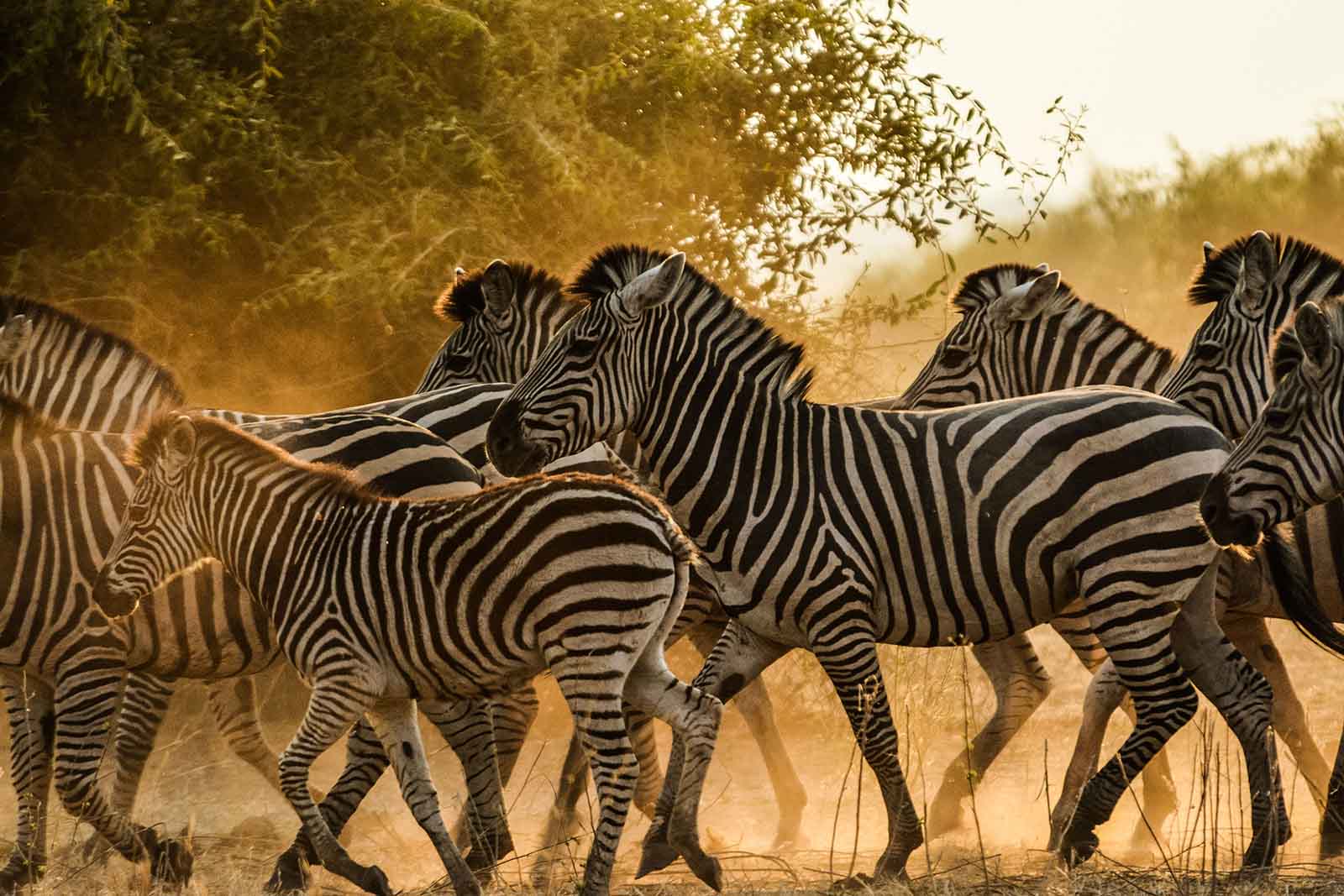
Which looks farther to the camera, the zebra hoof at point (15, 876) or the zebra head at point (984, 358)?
the zebra head at point (984, 358)

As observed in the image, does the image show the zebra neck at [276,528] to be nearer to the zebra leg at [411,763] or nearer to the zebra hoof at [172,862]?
the zebra leg at [411,763]

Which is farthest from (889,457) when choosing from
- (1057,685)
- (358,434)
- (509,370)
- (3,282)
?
A: (3,282)

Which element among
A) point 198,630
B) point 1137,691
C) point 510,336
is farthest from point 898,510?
point 510,336

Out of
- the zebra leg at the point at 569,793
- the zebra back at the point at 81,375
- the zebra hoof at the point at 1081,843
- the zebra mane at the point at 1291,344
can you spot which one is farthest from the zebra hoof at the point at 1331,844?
the zebra back at the point at 81,375

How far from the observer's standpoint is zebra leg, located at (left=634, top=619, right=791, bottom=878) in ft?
22.0

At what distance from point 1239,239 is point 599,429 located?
3710mm

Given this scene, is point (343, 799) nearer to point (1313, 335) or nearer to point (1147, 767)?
point (1147, 767)

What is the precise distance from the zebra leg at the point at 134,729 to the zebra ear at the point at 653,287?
303 cm

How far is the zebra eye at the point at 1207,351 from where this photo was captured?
7543 millimetres

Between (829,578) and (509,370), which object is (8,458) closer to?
(509,370)

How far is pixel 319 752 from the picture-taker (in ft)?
18.9

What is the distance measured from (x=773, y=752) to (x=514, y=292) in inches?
119

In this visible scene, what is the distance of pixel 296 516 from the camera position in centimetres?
614

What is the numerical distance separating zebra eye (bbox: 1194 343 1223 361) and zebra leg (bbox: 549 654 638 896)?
12.1 feet
